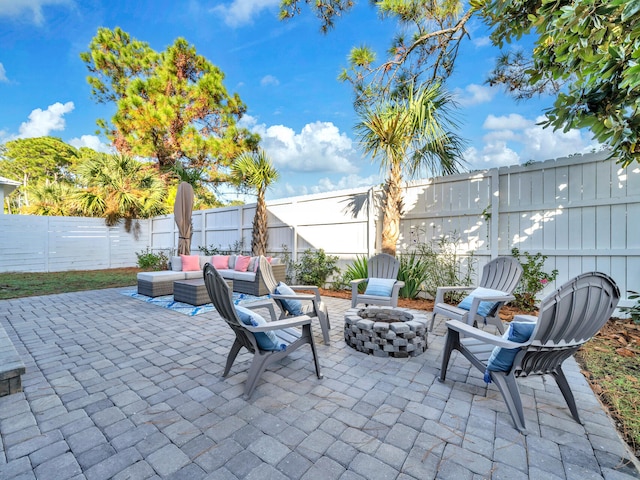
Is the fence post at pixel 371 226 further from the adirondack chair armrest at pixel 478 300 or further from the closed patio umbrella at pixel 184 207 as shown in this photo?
the closed patio umbrella at pixel 184 207

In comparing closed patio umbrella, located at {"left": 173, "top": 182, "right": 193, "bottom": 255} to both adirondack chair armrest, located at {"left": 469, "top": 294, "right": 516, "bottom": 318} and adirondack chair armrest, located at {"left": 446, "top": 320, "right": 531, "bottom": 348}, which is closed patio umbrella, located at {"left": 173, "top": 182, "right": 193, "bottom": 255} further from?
adirondack chair armrest, located at {"left": 446, "top": 320, "right": 531, "bottom": 348}

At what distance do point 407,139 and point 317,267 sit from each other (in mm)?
3462

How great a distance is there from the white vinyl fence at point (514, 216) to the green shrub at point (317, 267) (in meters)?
0.23

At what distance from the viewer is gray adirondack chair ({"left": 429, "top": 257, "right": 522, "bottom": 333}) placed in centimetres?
317

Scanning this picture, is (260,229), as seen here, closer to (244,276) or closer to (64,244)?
(244,276)

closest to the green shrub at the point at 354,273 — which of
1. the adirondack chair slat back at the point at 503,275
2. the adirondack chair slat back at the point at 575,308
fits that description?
the adirondack chair slat back at the point at 503,275

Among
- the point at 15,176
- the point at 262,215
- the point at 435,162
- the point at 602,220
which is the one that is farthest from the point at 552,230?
the point at 15,176

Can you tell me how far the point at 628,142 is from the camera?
2.40 metres

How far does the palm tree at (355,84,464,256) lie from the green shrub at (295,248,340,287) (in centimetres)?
161

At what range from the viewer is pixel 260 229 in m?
8.12

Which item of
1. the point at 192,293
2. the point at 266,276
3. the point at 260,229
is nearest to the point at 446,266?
the point at 266,276

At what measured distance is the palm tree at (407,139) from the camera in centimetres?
505

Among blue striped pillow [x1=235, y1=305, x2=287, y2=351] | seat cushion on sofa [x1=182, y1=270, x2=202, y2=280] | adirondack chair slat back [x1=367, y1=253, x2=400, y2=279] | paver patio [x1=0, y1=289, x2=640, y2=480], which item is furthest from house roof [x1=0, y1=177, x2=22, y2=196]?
adirondack chair slat back [x1=367, y1=253, x2=400, y2=279]

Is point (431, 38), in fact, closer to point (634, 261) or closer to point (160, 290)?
point (634, 261)
